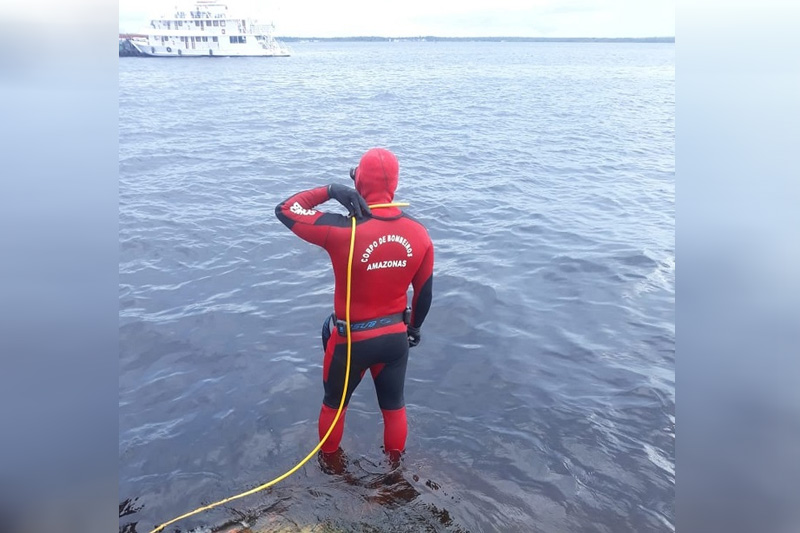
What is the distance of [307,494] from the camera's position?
191 inches

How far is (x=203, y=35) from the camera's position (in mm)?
75438

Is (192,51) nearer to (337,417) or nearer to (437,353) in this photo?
(437,353)

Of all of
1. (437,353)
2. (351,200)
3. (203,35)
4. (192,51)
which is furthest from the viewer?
(203,35)

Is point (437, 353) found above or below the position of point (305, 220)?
below

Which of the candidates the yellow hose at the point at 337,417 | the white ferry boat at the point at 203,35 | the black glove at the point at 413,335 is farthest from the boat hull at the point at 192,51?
the yellow hose at the point at 337,417

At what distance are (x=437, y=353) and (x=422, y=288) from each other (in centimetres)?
265

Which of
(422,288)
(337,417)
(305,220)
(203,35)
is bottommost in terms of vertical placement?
(337,417)

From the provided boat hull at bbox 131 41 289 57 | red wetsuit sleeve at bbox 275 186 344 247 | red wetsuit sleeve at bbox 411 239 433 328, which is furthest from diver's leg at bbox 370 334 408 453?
boat hull at bbox 131 41 289 57

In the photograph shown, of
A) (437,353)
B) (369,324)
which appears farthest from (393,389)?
(437,353)

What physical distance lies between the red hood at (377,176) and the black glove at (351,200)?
0.44 ft

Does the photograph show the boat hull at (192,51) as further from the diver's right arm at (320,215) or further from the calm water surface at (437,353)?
the diver's right arm at (320,215)

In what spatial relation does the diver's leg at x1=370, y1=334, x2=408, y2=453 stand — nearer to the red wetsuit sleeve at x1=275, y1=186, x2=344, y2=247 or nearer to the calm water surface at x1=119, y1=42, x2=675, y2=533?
the calm water surface at x1=119, y1=42, x2=675, y2=533

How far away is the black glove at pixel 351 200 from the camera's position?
4.24 m
